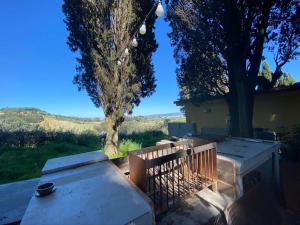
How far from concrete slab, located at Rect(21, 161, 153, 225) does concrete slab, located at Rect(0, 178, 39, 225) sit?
1.83 ft

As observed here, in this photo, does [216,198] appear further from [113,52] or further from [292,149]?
[113,52]

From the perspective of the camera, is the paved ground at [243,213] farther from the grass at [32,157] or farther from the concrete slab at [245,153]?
the grass at [32,157]

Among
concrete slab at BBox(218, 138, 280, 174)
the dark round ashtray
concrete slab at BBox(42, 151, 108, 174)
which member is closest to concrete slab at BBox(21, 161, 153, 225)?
the dark round ashtray

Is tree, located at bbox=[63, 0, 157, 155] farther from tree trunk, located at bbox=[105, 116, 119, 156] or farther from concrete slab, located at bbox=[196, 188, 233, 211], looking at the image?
concrete slab, located at bbox=[196, 188, 233, 211]

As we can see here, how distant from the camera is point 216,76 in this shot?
8148 millimetres

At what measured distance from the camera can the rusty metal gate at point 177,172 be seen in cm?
256

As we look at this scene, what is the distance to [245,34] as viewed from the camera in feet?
20.7

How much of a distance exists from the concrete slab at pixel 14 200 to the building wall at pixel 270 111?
8942mm

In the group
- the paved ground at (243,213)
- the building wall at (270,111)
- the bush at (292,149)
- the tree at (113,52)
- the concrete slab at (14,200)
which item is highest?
the tree at (113,52)

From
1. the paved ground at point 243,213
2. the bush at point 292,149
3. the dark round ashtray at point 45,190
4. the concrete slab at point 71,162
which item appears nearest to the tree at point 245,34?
the bush at point 292,149

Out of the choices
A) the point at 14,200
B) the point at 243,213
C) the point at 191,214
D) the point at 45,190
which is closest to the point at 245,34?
the point at 243,213

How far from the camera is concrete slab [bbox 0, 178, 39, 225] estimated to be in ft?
7.52

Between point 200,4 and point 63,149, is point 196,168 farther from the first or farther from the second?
point 63,149

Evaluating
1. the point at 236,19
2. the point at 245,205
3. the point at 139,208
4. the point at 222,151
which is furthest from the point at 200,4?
the point at 139,208
